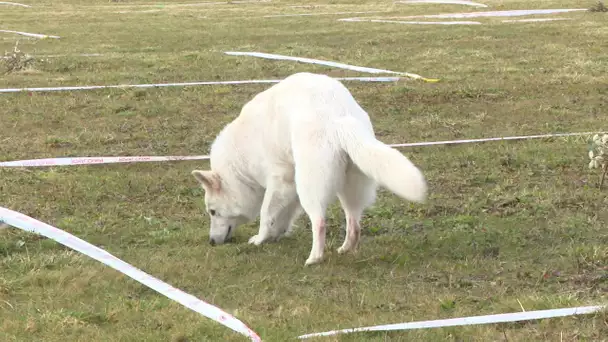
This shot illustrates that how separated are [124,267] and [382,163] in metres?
1.99

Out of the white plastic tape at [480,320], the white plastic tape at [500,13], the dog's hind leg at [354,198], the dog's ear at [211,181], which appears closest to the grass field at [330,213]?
the white plastic tape at [480,320]

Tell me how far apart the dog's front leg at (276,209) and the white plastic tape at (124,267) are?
126 cm

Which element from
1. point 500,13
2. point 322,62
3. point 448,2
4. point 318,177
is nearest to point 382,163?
point 318,177

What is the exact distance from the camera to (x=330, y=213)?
7324 mm

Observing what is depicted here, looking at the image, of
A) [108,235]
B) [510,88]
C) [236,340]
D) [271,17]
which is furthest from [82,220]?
[271,17]

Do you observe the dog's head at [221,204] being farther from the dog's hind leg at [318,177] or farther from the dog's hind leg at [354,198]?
the dog's hind leg at [318,177]

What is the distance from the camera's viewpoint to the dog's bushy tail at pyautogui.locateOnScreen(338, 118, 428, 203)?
4.91 metres

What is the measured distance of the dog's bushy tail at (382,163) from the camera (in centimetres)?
491

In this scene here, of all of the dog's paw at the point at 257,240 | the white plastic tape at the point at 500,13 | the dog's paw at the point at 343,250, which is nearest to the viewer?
the dog's paw at the point at 343,250

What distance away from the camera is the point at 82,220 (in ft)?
23.1

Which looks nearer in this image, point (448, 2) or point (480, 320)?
point (480, 320)

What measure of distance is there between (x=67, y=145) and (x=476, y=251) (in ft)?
19.7

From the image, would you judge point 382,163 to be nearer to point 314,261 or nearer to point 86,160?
point 314,261

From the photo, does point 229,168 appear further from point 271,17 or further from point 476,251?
point 271,17
